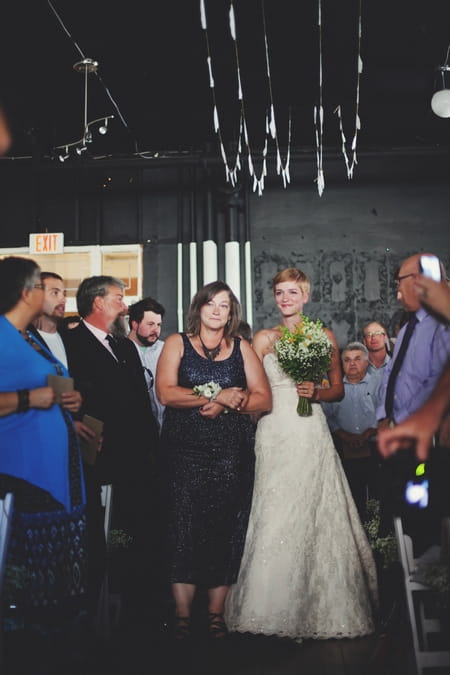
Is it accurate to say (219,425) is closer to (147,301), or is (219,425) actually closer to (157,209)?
(147,301)

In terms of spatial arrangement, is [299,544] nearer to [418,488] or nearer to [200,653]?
[200,653]

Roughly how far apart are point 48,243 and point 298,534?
20.9 ft

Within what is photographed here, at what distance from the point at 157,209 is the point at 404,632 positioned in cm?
710

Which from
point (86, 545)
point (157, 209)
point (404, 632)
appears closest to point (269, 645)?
point (404, 632)

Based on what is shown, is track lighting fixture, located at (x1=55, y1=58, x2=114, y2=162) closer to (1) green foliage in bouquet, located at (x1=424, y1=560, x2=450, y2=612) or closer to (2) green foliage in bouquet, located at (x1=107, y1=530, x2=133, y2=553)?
(2) green foliage in bouquet, located at (x1=107, y1=530, x2=133, y2=553)

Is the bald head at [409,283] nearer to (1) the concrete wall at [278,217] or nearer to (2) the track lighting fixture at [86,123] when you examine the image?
(2) the track lighting fixture at [86,123]

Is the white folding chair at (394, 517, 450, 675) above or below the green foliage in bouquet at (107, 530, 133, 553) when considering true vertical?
below

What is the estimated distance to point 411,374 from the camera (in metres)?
3.08

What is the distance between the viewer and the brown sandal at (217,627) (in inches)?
138

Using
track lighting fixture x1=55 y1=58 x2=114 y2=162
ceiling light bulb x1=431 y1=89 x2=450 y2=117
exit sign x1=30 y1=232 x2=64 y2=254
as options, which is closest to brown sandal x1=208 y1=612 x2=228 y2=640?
ceiling light bulb x1=431 y1=89 x2=450 y2=117

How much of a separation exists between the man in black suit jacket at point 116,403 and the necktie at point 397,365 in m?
1.46

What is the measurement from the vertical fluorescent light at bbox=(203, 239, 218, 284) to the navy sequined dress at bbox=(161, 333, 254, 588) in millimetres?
5256

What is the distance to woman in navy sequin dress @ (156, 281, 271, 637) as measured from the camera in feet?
11.9

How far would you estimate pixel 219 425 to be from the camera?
12.3ft
